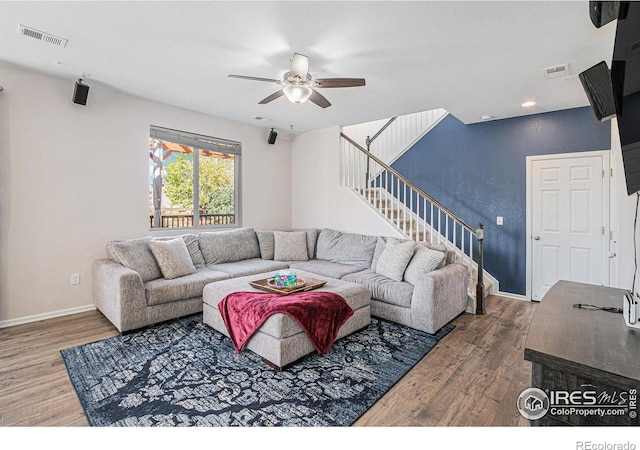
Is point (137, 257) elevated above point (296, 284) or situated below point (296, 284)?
above

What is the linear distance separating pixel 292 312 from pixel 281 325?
13 centimetres

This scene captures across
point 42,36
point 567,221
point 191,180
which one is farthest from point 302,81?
point 567,221

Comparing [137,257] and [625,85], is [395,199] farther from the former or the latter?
Result: [625,85]

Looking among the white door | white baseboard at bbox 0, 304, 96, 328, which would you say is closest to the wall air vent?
the white door

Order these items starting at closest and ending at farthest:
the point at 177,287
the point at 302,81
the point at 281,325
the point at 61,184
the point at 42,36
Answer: the point at 281,325 < the point at 42,36 < the point at 302,81 < the point at 177,287 < the point at 61,184

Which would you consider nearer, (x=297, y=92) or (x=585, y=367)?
(x=585, y=367)

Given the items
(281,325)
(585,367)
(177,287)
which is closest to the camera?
(585,367)

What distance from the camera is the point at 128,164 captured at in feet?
12.9

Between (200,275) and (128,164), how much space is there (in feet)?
5.63

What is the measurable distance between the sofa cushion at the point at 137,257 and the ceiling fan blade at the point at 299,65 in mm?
2542

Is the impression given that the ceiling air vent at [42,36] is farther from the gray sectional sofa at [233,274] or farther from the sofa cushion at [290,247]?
the sofa cushion at [290,247]

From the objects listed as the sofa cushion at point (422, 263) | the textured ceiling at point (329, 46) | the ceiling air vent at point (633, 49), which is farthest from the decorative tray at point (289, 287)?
the ceiling air vent at point (633, 49)

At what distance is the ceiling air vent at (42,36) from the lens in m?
2.40

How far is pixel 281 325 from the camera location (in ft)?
7.75
